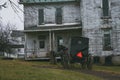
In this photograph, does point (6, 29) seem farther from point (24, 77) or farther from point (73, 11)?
point (24, 77)

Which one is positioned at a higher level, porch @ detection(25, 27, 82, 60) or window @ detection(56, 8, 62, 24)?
window @ detection(56, 8, 62, 24)

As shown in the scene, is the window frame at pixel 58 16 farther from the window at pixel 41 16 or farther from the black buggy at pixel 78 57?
the black buggy at pixel 78 57

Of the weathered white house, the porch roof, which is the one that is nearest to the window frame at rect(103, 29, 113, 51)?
the weathered white house

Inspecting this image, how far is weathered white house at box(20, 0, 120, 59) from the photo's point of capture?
29531 mm

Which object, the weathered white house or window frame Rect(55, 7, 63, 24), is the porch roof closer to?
the weathered white house

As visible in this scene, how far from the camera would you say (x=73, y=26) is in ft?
103

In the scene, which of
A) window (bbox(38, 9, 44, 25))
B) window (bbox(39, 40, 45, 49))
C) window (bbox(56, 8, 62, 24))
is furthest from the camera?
window (bbox(39, 40, 45, 49))

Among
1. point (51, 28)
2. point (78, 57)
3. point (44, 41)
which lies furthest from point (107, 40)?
point (78, 57)

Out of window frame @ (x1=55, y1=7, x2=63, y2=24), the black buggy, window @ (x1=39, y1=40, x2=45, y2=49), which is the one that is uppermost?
window frame @ (x1=55, y1=7, x2=63, y2=24)

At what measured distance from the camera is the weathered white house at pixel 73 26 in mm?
29531

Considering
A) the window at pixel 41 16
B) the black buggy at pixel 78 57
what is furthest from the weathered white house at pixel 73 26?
the black buggy at pixel 78 57

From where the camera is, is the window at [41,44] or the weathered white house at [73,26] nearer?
the weathered white house at [73,26]

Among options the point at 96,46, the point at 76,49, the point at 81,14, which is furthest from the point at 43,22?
the point at 76,49

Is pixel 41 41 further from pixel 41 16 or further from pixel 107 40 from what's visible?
pixel 107 40
